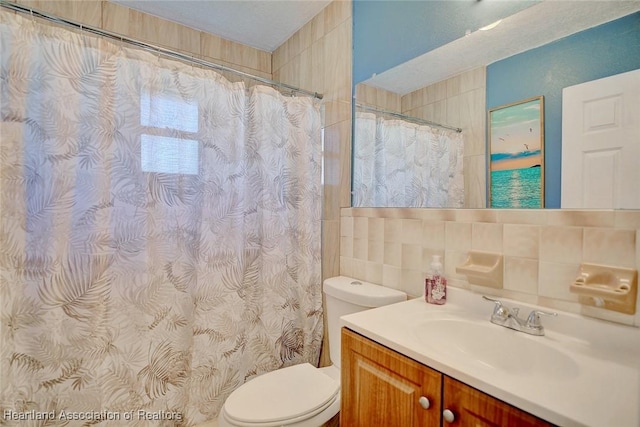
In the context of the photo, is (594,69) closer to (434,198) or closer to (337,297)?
(434,198)

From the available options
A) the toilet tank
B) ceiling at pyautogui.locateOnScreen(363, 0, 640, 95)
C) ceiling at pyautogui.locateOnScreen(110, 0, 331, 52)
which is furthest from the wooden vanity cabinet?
ceiling at pyautogui.locateOnScreen(110, 0, 331, 52)

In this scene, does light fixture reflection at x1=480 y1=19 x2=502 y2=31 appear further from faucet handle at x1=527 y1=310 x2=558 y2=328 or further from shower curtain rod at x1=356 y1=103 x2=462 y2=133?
faucet handle at x1=527 y1=310 x2=558 y2=328

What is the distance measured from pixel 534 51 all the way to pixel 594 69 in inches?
7.3

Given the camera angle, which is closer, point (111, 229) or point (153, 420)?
point (111, 229)

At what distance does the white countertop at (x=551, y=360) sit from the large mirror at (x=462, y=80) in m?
0.35

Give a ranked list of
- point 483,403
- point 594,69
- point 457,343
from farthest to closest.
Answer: point 457,343 → point 594,69 → point 483,403

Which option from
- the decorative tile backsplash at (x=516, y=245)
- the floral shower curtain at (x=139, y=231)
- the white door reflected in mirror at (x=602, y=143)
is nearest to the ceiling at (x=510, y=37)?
the white door reflected in mirror at (x=602, y=143)

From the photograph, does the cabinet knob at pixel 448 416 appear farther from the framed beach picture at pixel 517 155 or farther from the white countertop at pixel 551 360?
the framed beach picture at pixel 517 155

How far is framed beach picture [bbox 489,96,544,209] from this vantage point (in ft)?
3.06

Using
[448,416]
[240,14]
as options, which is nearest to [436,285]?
[448,416]

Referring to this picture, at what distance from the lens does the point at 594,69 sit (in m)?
0.83

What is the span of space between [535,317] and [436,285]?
12.6 inches

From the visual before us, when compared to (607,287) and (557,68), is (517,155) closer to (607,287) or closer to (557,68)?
(557,68)

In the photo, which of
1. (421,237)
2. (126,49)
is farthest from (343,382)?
(126,49)
